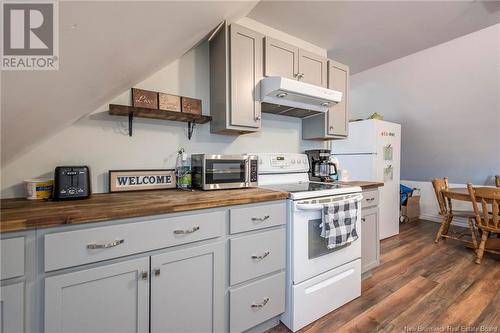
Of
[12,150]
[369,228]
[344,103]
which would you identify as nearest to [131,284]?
[12,150]

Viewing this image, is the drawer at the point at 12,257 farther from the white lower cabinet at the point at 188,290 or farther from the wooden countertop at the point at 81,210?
the white lower cabinet at the point at 188,290

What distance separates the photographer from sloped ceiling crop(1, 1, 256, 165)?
0.82 m

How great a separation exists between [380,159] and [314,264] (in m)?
2.38

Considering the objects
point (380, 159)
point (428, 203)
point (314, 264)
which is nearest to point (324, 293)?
point (314, 264)

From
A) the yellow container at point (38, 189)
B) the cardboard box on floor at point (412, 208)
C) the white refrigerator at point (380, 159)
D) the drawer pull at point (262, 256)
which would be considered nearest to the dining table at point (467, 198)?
the white refrigerator at point (380, 159)

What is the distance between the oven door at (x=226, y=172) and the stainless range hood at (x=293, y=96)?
59cm

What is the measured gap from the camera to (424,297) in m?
1.87

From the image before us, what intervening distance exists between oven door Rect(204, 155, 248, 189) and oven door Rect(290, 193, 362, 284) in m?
0.50

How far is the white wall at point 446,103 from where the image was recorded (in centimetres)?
285

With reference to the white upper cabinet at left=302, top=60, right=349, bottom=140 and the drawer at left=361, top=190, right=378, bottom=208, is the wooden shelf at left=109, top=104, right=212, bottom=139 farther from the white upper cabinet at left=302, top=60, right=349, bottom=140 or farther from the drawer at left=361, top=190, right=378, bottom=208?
the drawer at left=361, top=190, right=378, bottom=208

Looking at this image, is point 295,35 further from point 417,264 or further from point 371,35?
point 417,264

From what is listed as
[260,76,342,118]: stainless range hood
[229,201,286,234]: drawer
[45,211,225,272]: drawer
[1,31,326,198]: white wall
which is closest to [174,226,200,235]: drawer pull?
[45,211,225,272]: drawer

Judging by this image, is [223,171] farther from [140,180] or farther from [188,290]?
[188,290]

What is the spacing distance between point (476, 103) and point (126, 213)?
14.6 ft
